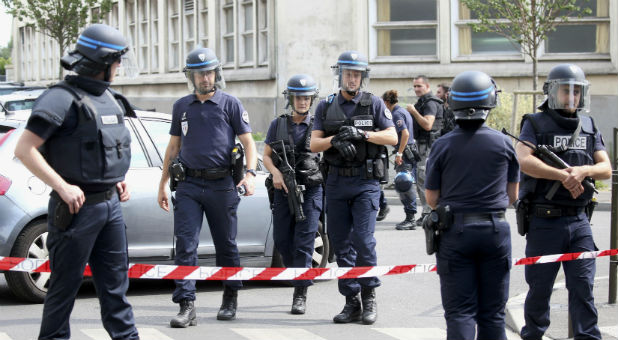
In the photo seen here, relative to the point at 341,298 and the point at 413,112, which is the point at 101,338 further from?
the point at 413,112

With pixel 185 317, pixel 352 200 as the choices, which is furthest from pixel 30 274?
pixel 352 200

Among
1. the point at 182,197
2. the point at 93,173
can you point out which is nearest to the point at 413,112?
the point at 182,197

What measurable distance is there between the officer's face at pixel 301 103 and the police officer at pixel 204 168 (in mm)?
680

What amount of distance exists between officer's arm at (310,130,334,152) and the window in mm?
16522

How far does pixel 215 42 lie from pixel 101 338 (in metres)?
23.0

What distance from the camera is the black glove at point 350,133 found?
7.55 m

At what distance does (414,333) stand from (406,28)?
57.4 feet

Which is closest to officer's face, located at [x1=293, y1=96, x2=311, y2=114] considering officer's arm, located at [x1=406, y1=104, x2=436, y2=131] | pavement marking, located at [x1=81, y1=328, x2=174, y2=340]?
pavement marking, located at [x1=81, y1=328, x2=174, y2=340]

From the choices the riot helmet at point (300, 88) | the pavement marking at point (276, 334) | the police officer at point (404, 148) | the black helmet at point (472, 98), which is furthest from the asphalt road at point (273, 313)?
the police officer at point (404, 148)

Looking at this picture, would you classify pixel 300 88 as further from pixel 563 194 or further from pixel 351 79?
pixel 563 194

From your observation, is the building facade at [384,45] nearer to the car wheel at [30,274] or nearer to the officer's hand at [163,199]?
the car wheel at [30,274]

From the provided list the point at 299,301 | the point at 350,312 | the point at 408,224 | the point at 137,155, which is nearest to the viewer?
the point at 350,312

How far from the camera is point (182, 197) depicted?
7.62 m

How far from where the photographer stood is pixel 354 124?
7.74 meters
